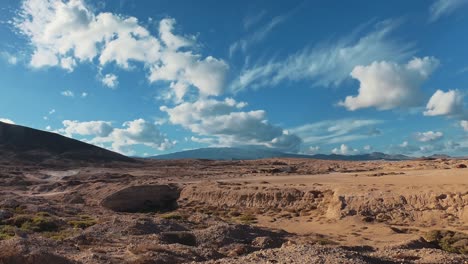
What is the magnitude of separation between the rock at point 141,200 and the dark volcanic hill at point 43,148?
9117 cm

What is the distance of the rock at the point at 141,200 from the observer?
48.6 m

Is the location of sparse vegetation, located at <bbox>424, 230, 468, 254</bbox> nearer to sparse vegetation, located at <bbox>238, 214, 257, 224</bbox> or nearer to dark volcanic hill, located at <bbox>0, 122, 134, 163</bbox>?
sparse vegetation, located at <bbox>238, 214, 257, 224</bbox>

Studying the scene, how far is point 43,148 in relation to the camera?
151 m

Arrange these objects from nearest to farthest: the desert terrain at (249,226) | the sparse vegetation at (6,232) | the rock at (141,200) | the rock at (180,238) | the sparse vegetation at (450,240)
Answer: the desert terrain at (249,226) → the rock at (180,238) → the sparse vegetation at (6,232) → the sparse vegetation at (450,240) → the rock at (141,200)

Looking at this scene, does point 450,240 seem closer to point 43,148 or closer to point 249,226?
point 249,226

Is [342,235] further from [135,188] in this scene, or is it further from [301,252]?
[135,188]

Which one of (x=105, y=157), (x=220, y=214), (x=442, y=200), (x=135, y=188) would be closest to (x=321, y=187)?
(x=220, y=214)

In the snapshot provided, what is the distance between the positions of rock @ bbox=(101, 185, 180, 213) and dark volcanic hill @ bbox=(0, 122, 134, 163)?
91.2 meters

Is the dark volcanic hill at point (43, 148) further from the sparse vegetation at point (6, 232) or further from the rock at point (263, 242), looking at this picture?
the rock at point (263, 242)

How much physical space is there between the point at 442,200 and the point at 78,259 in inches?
1017

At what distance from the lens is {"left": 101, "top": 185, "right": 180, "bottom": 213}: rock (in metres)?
48.6

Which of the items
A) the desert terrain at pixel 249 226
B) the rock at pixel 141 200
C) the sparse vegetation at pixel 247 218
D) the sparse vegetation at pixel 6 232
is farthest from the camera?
the rock at pixel 141 200

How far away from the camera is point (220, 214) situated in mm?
41719

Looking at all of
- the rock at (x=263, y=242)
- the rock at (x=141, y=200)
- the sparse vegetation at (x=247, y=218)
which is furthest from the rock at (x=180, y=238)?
the rock at (x=141, y=200)
